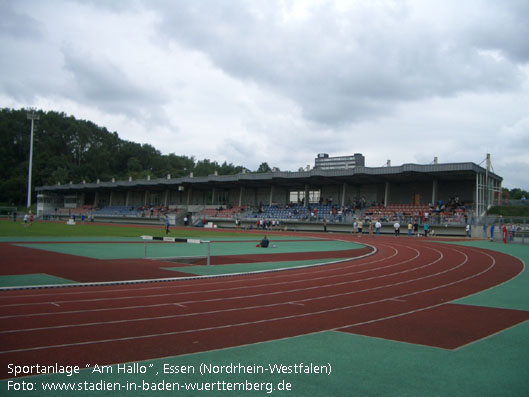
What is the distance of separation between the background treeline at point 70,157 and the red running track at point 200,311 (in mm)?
107135

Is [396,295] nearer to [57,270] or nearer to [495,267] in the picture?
[495,267]

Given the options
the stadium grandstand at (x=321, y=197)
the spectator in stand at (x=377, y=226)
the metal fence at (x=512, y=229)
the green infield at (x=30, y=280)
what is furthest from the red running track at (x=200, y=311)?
the stadium grandstand at (x=321, y=197)

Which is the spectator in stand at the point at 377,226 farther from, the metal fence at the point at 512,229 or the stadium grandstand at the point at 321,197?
the metal fence at the point at 512,229

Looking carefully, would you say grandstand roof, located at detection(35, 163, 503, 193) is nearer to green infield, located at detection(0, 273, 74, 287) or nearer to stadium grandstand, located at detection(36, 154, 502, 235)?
stadium grandstand, located at detection(36, 154, 502, 235)

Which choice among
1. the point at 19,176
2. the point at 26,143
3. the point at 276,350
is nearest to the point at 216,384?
the point at 276,350

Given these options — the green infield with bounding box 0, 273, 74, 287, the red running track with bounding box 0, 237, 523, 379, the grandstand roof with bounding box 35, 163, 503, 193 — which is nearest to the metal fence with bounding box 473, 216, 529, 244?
the grandstand roof with bounding box 35, 163, 503, 193

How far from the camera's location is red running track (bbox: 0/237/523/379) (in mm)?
6062

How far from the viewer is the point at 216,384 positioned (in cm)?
467

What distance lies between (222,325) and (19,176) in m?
120

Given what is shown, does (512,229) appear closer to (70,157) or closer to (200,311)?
(200,311)

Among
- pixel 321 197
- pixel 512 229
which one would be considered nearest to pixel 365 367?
pixel 512 229

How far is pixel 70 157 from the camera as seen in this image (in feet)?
428

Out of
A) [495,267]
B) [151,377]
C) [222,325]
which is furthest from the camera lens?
[495,267]

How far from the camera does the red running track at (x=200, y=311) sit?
606cm
